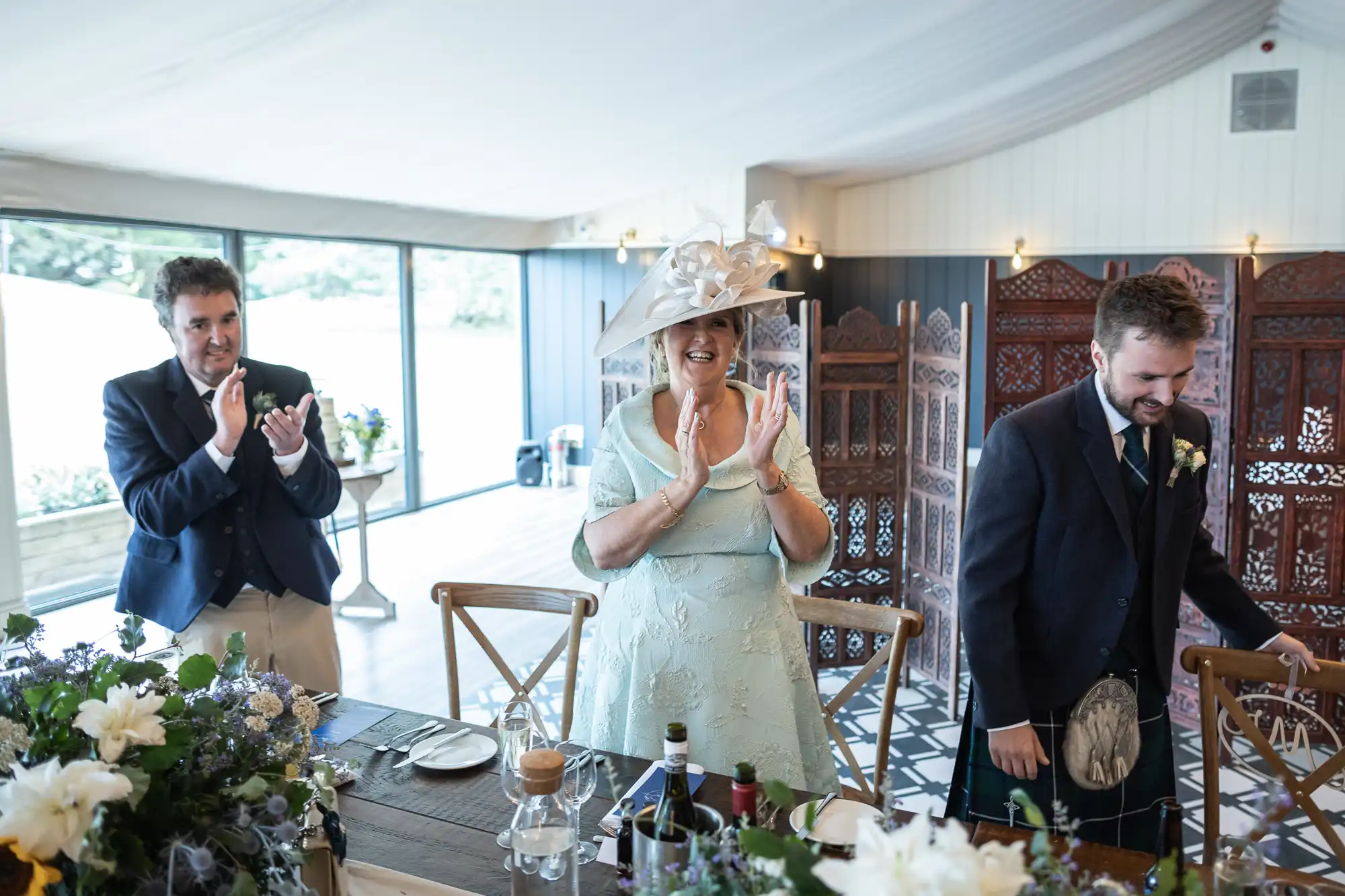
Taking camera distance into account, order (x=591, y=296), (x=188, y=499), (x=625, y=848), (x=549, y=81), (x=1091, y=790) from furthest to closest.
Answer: (x=591, y=296)
(x=549, y=81)
(x=188, y=499)
(x=1091, y=790)
(x=625, y=848)

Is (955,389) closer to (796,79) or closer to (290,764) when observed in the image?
(796,79)

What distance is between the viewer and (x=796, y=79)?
6.02 meters

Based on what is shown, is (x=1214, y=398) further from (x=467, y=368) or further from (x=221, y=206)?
(x=467, y=368)

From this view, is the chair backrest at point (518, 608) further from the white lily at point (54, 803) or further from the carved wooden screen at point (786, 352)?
the carved wooden screen at point (786, 352)

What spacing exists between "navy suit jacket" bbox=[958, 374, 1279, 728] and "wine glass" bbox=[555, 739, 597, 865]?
0.78m

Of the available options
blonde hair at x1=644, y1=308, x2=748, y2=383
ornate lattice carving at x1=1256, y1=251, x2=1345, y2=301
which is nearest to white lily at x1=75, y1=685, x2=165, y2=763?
blonde hair at x1=644, y1=308, x2=748, y2=383

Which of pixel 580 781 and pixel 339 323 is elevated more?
pixel 339 323

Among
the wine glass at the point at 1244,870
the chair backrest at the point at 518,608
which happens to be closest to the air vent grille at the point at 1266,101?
the chair backrest at the point at 518,608

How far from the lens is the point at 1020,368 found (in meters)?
4.21

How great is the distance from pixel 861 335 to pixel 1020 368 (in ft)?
2.27

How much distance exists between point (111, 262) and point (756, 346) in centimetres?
370

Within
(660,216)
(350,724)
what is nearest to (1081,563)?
(350,724)

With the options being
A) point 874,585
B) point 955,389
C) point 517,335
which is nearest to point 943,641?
point 874,585

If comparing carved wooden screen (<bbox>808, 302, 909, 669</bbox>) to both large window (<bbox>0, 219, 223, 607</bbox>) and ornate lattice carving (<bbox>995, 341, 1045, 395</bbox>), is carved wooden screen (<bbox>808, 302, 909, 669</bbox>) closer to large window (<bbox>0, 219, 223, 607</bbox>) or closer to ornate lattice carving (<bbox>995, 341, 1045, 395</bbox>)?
ornate lattice carving (<bbox>995, 341, 1045, 395</bbox>)
